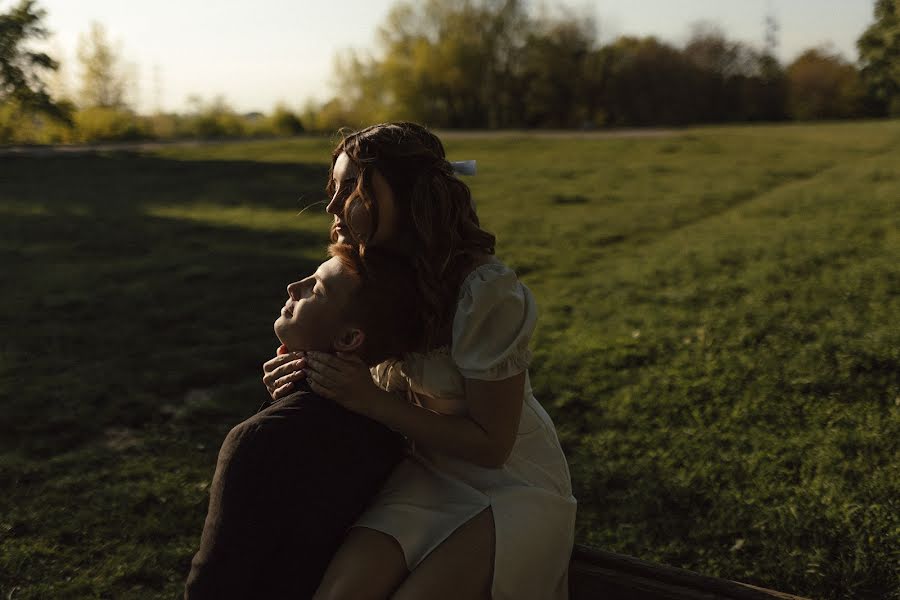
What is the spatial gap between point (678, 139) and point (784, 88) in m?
20.7

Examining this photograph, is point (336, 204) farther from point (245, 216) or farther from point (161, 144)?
point (161, 144)

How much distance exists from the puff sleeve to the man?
6.2 inches

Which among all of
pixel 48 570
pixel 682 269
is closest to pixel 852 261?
pixel 682 269

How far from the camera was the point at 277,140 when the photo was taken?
2747cm

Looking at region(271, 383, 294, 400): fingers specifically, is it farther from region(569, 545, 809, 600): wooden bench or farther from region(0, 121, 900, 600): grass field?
Result: region(0, 121, 900, 600): grass field

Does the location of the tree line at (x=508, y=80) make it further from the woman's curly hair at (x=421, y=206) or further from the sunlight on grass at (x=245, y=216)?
the woman's curly hair at (x=421, y=206)

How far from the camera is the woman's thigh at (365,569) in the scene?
2100 millimetres

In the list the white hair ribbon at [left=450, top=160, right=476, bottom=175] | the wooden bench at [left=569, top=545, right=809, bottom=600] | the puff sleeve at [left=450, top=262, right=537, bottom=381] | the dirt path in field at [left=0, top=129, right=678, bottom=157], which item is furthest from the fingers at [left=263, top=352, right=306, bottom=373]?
the dirt path in field at [left=0, top=129, right=678, bottom=157]

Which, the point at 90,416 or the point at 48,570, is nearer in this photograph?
the point at 48,570

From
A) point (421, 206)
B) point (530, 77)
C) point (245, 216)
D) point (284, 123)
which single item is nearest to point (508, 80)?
point (530, 77)

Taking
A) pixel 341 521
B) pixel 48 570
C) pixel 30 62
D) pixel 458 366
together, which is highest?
pixel 30 62

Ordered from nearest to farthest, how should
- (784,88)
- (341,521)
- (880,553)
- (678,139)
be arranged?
(341,521) < (880,553) < (678,139) < (784,88)

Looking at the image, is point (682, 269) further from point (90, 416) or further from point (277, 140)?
point (277, 140)

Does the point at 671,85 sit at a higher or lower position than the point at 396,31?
lower
